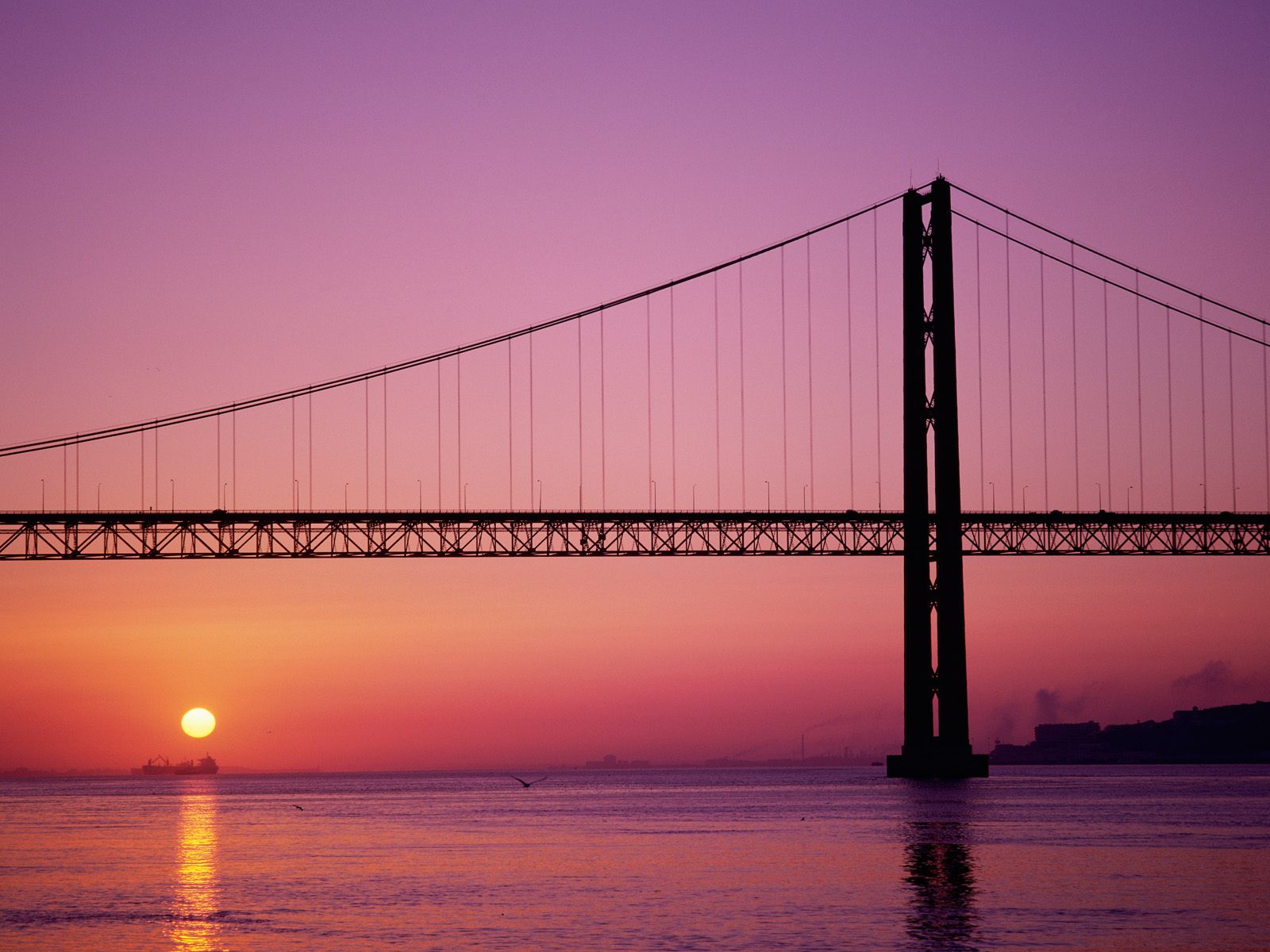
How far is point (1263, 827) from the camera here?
174ft

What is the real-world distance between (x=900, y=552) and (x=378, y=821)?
23.0 meters

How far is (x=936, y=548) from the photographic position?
210 ft

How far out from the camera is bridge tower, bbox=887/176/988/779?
6275cm

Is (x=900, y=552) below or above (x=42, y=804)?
above

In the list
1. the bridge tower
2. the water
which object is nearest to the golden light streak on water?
the water

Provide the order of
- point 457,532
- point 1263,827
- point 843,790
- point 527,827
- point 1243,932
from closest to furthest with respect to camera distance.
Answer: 1. point 1243,932
2. point 1263,827
3. point 527,827
4. point 457,532
5. point 843,790

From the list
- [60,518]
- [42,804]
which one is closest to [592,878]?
[60,518]

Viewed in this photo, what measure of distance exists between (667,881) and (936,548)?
30.3m

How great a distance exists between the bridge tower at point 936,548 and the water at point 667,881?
2400 mm

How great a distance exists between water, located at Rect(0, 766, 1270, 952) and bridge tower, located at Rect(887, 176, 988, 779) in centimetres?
240

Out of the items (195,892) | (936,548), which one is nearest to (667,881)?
(195,892)

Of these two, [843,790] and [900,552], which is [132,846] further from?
[843,790]

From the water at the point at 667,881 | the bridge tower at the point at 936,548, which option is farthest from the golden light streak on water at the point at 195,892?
the bridge tower at the point at 936,548

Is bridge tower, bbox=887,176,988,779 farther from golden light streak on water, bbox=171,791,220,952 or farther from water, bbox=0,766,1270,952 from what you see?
golden light streak on water, bbox=171,791,220,952
